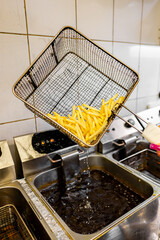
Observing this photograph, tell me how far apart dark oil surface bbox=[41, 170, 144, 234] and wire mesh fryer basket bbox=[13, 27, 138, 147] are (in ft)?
1.40

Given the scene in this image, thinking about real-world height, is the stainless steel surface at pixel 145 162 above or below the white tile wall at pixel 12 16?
below

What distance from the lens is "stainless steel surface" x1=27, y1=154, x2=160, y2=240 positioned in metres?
0.65

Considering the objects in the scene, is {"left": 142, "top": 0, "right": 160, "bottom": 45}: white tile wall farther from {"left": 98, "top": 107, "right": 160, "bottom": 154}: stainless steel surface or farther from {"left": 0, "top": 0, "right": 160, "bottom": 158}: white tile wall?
{"left": 98, "top": 107, "right": 160, "bottom": 154}: stainless steel surface

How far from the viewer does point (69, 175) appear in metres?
1.04

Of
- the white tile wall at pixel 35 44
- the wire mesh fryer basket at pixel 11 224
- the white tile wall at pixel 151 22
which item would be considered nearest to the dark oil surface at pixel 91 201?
the wire mesh fryer basket at pixel 11 224

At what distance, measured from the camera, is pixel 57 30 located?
110cm

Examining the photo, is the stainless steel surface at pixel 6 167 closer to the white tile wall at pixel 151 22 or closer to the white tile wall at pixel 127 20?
the white tile wall at pixel 127 20

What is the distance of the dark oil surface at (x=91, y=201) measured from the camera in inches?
30.4

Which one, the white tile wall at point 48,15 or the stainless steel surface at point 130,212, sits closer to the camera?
the stainless steel surface at point 130,212

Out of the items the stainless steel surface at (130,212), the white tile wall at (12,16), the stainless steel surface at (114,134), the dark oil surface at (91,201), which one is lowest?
the dark oil surface at (91,201)

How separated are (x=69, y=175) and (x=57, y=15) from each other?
990mm

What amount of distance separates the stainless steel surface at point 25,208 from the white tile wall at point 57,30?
1.00 ft

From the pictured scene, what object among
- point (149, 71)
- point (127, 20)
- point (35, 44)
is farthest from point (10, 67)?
point (149, 71)

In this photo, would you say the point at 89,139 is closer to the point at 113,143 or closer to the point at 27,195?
the point at 27,195
